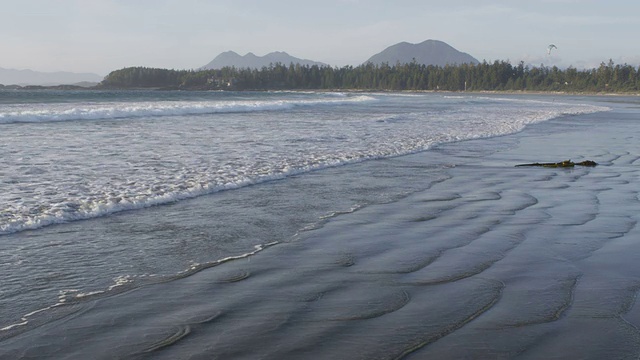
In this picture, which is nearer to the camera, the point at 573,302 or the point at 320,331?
the point at 320,331

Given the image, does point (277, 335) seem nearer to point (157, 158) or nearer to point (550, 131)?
point (157, 158)

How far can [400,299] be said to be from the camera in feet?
14.3

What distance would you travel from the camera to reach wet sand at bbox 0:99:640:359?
3506mm

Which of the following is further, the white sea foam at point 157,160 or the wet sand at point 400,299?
the white sea foam at point 157,160

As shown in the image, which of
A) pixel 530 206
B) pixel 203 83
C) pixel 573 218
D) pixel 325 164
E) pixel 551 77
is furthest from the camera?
pixel 203 83

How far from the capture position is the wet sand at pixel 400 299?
3506mm

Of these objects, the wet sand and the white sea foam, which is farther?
the white sea foam

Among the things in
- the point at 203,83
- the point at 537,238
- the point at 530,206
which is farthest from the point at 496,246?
the point at 203,83

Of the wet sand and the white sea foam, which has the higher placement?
the white sea foam

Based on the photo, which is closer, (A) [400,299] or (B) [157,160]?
(A) [400,299]

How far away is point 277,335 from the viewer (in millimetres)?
3684

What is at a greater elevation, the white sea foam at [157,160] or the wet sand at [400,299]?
the white sea foam at [157,160]

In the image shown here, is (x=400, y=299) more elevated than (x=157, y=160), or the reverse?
(x=157, y=160)

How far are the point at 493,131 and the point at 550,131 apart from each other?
2.17 meters
